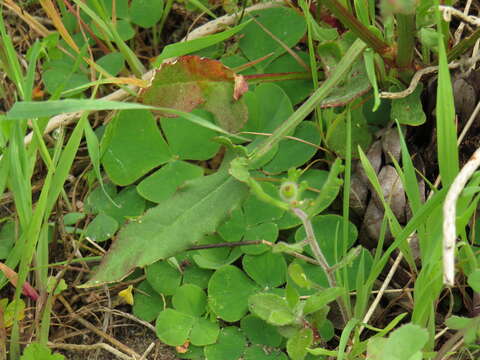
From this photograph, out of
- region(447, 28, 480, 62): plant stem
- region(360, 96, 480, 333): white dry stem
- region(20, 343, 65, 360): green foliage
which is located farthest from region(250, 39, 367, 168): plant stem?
region(20, 343, 65, 360): green foliage

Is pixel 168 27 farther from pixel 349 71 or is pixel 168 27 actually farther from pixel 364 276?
pixel 364 276

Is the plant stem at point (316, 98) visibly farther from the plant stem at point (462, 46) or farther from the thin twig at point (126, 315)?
the thin twig at point (126, 315)

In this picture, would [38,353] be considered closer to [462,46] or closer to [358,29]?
[358,29]

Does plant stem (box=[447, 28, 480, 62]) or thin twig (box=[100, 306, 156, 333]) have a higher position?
plant stem (box=[447, 28, 480, 62])

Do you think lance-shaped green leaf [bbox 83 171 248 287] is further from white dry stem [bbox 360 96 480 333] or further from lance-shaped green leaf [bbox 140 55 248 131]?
white dry stem [bbox 360 96 480 333]

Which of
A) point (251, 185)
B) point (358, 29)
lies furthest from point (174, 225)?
point (358, 29)

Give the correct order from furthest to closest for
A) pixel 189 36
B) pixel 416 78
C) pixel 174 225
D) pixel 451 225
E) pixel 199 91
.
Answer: pixel 189 36 < pixel 199 91 < pixel 416 78 < pixel 174 225 < pixel 451 225

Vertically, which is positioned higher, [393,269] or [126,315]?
[393,269]
